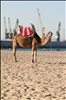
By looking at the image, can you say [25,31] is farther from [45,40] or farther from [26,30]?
[45,40]

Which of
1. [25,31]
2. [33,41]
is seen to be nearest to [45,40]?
[33,41]

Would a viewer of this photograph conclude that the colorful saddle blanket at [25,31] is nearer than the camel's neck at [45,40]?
No

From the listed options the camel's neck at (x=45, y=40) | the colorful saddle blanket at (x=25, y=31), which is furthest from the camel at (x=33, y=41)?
the colorful saddle blanket at (x=25, y=31)

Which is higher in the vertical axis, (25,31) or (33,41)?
(25,31)

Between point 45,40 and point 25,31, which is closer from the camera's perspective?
point 45,40

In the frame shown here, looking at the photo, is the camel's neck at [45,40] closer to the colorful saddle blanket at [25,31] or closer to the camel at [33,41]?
the camel at [33,41]

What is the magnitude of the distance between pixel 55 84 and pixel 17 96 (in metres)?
2.40

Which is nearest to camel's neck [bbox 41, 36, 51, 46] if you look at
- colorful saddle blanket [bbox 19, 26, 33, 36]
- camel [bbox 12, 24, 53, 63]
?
camel [bbox 12, 24, 53, 63]

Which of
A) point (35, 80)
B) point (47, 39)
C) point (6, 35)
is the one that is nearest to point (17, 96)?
point (35, 80)

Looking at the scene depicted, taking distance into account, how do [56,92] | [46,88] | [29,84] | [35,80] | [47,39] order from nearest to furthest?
[56,92] → [46,88] → [29,84] → [35,80] → [47,39]

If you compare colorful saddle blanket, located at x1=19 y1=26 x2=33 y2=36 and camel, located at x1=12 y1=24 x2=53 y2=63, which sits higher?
colorful saddle blanket, located at x1=19 y1=26 x2=33 y2=36

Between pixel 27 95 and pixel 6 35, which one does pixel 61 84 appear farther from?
pixel 6 35

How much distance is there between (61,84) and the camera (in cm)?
1096

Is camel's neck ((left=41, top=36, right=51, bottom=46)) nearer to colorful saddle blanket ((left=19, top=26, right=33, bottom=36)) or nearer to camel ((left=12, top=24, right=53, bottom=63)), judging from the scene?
camel ((left=12, top=24, right=53, bottom=63))
